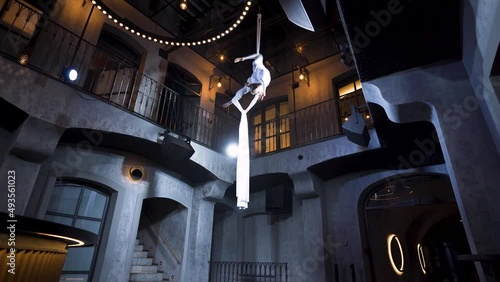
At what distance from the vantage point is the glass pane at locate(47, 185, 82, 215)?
4.94 metres

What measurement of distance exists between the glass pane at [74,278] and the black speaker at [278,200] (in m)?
4.14

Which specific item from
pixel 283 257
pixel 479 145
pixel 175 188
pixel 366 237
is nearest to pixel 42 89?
pixel 175 188

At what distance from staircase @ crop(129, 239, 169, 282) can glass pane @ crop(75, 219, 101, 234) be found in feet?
4.29

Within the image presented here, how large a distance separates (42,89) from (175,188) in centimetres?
340

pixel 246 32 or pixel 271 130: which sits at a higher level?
pixel 246 32

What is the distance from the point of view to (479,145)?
8.45 ft

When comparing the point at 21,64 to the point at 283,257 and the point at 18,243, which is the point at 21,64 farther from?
the point at 283,257

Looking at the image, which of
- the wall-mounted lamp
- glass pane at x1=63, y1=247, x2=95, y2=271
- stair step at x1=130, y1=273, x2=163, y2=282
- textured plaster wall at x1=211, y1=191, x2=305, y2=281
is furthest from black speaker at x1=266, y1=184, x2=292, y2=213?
glass pane at x1=63, y1=247, x2=95, y2=271

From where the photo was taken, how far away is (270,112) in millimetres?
9062

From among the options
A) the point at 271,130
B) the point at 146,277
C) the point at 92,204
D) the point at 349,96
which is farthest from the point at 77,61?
the point at 349,96

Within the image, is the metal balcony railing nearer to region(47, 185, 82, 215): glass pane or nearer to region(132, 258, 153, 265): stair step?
region(47, 185, 82, 215): glass pane

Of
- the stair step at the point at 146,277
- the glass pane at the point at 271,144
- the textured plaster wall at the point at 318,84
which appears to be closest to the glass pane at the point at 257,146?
the glass pane at the point at 271,144

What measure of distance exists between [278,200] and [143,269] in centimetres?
353

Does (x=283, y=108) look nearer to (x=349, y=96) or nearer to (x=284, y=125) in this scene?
(x=284, y=125)
